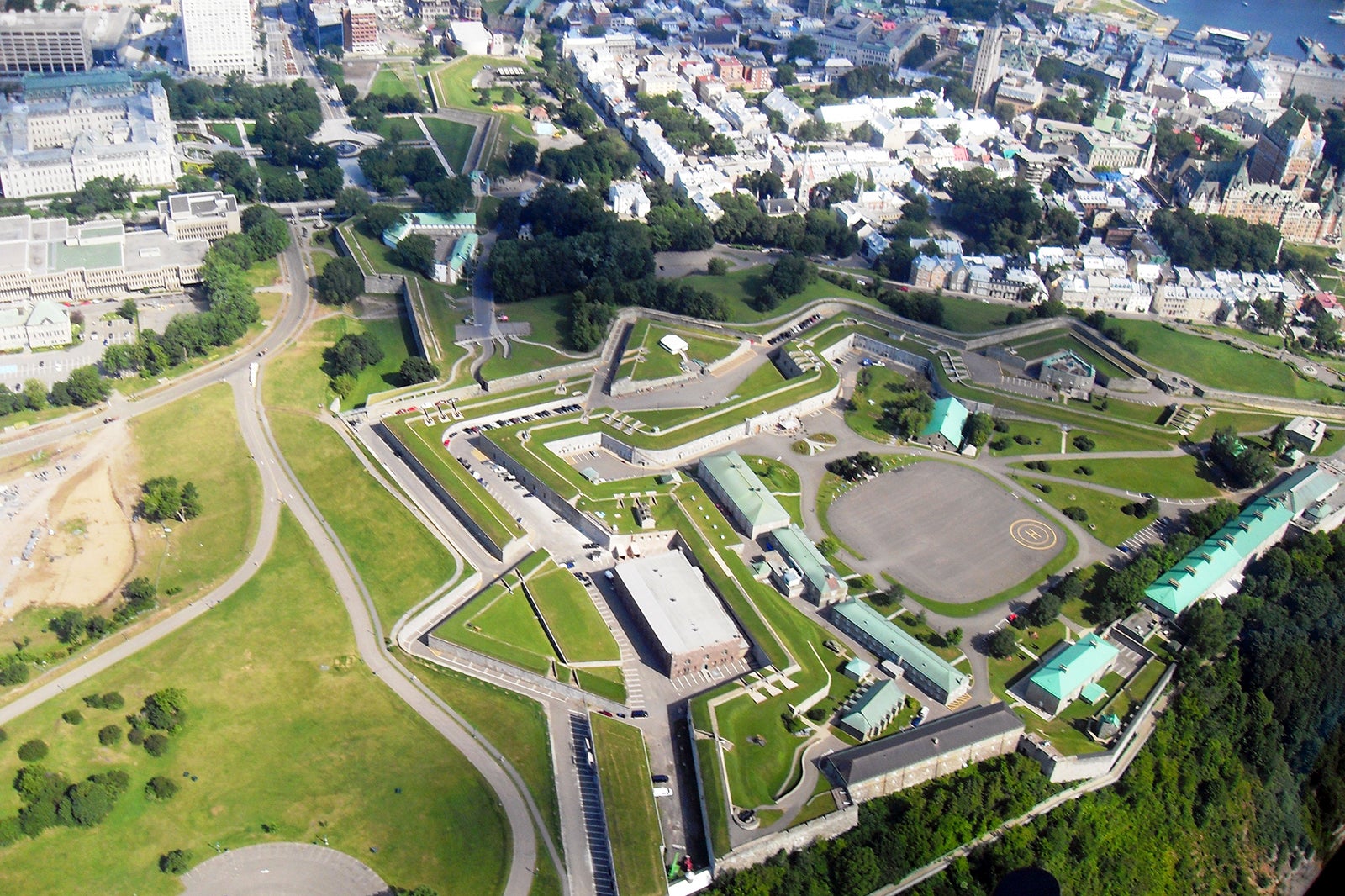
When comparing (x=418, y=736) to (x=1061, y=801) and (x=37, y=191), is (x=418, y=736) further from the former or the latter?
(x=37, y=191)

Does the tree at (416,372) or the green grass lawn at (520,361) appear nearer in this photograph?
the tree at (416,372)

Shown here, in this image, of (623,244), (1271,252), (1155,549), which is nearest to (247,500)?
(623,244)

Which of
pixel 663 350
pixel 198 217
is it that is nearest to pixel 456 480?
pixel 663 350

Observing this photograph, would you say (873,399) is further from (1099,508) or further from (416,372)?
(416,372)

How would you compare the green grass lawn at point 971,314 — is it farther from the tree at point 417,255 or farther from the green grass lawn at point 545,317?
the tree at point 417,255

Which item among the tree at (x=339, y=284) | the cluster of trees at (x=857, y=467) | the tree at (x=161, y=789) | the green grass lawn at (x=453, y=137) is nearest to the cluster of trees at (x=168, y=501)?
the tree at (x=161, y=789)

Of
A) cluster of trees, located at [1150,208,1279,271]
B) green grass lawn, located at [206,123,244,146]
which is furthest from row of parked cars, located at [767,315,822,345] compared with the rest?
green grass lawn, located at [206,123,244,146]
